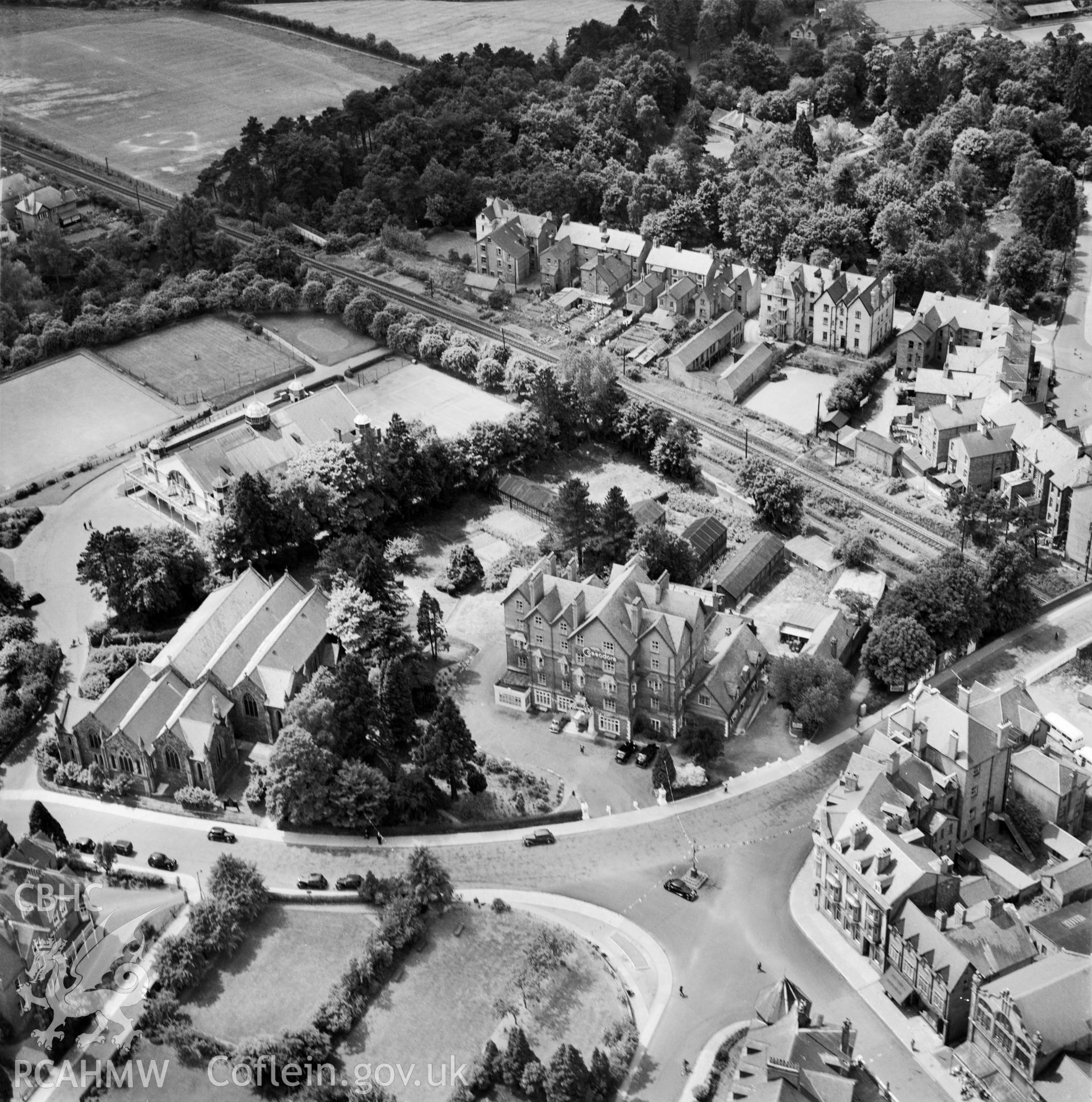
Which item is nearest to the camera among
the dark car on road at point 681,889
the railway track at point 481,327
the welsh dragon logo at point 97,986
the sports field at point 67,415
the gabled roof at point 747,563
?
the welsh dragon logo at point 97,986

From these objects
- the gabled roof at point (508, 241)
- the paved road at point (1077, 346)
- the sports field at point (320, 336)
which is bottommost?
the sports field at point (320, 336)

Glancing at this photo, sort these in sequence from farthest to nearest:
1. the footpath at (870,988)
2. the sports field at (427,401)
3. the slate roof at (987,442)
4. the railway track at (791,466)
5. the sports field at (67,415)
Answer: the sports field at (427,401) → the sports field at (67,415) → the slate roof at (987,442) → the railway track at (791,466) → the footpath at (870,988)

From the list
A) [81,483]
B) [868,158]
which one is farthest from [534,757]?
[868,158]

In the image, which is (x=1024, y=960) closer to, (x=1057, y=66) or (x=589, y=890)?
(x=589, y=890)

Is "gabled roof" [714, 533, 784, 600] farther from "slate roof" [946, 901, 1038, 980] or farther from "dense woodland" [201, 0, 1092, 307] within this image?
"dense woodland" [201, 0, 1092, 307]

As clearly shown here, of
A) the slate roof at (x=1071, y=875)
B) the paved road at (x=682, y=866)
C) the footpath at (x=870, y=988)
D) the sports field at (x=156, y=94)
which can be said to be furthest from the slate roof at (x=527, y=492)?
the sports field at (x=156, y=94)

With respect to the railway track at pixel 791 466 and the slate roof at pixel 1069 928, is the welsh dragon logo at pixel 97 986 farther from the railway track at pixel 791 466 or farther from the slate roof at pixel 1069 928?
the railway track at pixel 791 466

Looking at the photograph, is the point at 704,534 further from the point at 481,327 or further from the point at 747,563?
the point at 481,327

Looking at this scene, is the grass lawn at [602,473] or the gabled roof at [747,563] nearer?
the gabled roof at [747,563]
